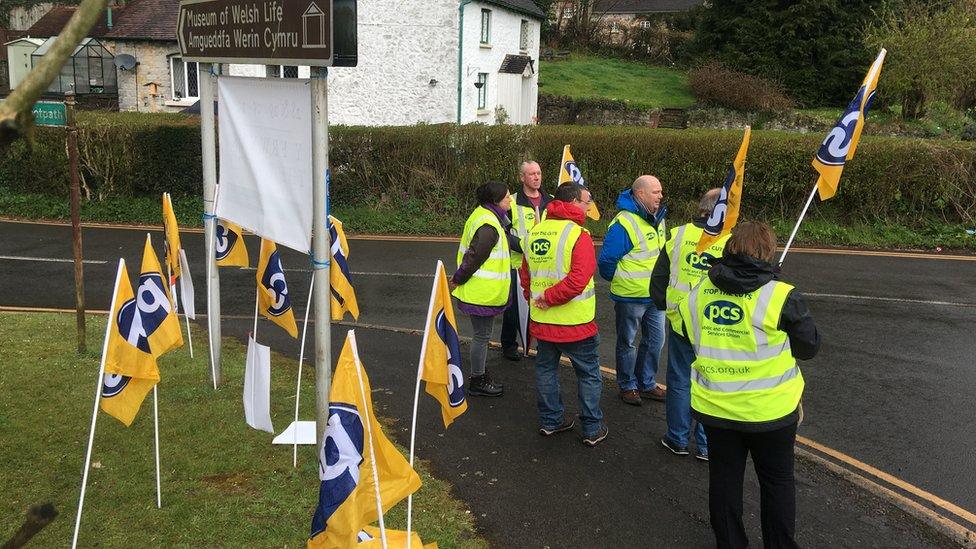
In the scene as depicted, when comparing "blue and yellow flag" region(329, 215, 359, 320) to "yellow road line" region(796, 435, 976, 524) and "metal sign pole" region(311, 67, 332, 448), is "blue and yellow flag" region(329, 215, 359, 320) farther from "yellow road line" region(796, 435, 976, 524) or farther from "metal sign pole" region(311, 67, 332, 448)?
"yellow road line" region(796, 435, 976, 524)

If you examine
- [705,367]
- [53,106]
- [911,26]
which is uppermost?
[911,26]

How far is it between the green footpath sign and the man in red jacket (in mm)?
4826

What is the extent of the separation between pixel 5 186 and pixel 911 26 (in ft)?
87.3

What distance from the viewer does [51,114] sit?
25.6 feet

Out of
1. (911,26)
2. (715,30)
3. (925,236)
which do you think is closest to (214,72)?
(925,236)

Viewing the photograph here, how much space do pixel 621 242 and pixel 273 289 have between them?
9.45ft

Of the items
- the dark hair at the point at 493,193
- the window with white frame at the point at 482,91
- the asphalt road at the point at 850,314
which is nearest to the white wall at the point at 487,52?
the window with white frame at the point at 482,91

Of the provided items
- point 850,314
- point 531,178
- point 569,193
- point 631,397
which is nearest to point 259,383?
point 569,193

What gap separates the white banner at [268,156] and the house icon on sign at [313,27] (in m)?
0.31

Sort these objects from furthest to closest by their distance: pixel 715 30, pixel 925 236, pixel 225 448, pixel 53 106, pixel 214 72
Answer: pixel 715 30 → pixel 925 236 → pixel 53 106 → pixel 214 72 → pixel 225 448

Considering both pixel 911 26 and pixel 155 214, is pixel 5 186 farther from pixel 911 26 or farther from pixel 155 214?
pixel 911 26

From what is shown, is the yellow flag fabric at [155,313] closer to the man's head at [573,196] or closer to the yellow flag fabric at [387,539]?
the yellow flag fabric at [387,539]

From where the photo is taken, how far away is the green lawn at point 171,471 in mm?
4746

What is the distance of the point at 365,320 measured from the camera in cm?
1000
